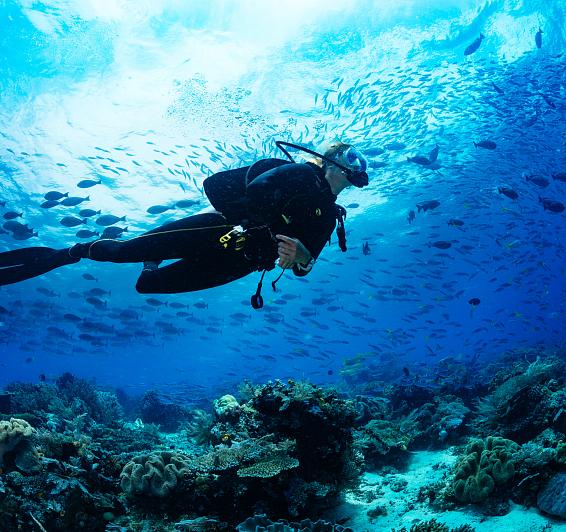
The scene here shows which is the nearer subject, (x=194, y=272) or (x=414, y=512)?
(x=194, y=272)

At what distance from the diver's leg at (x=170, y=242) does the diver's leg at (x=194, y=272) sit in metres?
0.16

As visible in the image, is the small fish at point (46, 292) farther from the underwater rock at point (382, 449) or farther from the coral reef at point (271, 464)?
the underwater rock at point (382, 449)

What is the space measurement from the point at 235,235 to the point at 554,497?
4373mm

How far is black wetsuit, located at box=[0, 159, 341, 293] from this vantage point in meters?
3.71

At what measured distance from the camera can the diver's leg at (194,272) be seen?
430 centimetres

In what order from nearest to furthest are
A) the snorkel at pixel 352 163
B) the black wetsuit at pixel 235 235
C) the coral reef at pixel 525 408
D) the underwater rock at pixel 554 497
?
the underwater rock at pixel 554 497 → the black wetsuit at pixel 235 235 → the snorkel at pixel 352 163 → the coral reef at pixel 525 408

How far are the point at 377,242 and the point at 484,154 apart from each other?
40.5 ft

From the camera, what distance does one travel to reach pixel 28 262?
170 inches

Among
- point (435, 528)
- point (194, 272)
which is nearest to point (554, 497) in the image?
point (435, 528)

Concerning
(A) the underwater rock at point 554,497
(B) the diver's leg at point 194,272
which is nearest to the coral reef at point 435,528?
(A) the underwater rock at point 554,497

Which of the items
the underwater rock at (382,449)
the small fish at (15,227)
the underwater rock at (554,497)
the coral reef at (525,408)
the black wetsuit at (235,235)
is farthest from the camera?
the small fish at (15,227)

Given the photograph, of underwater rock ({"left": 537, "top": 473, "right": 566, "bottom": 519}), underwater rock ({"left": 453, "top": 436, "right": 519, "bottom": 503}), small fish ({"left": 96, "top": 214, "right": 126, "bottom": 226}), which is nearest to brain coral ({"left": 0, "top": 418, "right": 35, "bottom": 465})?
underwater rock ({"left": 453, "top": 436, "right": 519, "bottom": 503})

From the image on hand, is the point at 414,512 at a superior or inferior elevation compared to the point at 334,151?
inferior

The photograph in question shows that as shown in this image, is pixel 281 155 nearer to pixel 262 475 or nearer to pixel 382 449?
pixel 382 449
